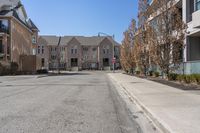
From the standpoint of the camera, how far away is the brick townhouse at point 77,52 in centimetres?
11794

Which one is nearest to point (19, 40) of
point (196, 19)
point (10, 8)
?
point (10, 8)

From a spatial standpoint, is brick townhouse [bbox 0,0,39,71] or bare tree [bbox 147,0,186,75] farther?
brick townhouse [bbox 0,0,39,71]

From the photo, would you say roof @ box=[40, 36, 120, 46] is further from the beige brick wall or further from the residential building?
the residential building

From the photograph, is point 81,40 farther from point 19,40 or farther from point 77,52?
point 19,40

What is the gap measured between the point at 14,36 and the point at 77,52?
52400mm

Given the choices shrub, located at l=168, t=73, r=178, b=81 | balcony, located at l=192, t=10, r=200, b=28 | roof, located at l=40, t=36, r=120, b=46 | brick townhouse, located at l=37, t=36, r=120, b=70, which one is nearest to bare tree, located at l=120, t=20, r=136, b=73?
shrub, located at l=168, t=73, r=178, b=81

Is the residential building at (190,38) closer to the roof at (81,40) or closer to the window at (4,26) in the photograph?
the window at (4,26)

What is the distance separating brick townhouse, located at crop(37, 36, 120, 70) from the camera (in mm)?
117938

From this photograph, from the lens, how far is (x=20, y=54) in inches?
2827

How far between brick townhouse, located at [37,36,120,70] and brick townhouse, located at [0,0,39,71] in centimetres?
3460

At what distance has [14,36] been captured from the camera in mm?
66875

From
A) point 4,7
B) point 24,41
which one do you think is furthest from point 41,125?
point 24,41

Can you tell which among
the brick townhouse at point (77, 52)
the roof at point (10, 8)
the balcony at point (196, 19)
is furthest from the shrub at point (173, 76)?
the brick townhouse at point (77, 52)

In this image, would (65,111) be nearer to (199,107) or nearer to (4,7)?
(199,107)
